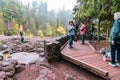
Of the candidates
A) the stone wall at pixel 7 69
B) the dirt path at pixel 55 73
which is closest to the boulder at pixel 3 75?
the stone wall at pixel 7 69

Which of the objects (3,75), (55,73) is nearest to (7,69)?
(3,75)

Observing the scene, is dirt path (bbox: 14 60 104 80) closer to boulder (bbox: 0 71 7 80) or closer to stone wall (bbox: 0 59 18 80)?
stone wall (bbox: 0 59 18 80)

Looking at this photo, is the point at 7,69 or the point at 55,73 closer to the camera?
the point at 55,73

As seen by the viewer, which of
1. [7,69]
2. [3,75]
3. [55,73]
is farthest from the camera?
[7,69]

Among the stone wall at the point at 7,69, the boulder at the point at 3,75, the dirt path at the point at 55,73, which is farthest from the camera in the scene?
the stone wall at the point at 7,69

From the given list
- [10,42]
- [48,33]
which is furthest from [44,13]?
[10,42]

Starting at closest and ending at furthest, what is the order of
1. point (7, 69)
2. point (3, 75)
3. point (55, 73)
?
1. point (55, 73)
2. point (3, 75)
3. point (7, 69)

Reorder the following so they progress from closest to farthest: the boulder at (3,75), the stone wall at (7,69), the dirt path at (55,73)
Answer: the dirt path at (55,73) → the boulder at (3,75) → the stone wall at (7,69)

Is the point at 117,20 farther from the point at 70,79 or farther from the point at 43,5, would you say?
the point at 43,5

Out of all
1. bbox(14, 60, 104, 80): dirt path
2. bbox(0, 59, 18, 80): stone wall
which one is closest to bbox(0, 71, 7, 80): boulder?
bbox(0, 59, 18, 80): stone wall

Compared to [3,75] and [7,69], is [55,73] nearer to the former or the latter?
[3,75]

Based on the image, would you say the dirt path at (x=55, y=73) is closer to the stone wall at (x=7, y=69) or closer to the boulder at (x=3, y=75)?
the stone wall at (x=7, y=69)

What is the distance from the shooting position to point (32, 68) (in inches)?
303

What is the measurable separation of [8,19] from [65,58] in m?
52.7
